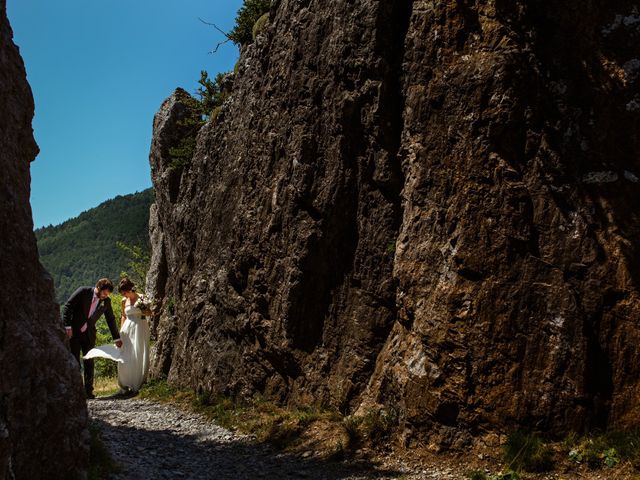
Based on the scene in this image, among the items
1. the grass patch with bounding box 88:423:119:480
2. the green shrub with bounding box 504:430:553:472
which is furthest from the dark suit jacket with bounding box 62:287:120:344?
the green shrub with bounding box 504:430:553:472

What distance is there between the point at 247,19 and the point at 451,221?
11.8 metres

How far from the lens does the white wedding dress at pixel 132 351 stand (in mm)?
16328

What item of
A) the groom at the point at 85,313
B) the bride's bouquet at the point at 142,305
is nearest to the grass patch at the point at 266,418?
the groom at the point at 85,313

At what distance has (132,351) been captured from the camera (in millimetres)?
16344

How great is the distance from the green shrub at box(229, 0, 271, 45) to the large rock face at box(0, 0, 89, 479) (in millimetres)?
11352

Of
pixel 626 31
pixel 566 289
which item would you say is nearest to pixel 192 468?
pixel 566 289

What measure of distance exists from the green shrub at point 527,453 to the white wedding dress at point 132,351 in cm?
1138

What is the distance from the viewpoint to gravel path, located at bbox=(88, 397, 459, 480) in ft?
27.0

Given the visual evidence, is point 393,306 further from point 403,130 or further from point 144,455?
point 144,455

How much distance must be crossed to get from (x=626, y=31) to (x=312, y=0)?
6819mm

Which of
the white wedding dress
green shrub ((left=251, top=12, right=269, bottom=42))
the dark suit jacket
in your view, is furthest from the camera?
the white wedding dress

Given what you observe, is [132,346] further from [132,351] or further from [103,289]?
[103,289]

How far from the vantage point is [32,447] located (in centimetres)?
611

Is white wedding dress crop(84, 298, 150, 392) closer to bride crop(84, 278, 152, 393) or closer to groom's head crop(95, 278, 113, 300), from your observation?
bride crop(84, 278, 152, 393)
